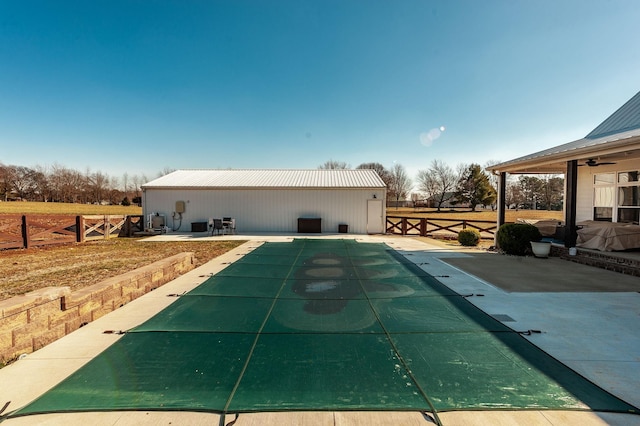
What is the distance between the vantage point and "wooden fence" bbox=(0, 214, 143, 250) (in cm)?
995

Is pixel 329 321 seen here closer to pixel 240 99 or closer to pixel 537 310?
pixel 537 310

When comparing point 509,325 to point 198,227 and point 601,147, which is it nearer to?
point 601,147

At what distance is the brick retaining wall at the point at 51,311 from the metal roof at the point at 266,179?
448 inches

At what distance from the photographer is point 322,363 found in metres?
2.66

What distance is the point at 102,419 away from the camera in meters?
1.97

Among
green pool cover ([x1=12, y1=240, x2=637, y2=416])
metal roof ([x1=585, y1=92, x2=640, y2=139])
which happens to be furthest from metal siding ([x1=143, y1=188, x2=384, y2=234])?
green pool cover ([x1=12, y1=240, x2=637, y2=416])

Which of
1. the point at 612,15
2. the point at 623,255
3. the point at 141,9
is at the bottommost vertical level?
the point at 623,255

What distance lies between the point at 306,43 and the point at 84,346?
42.4ft

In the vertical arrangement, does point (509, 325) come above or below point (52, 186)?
below

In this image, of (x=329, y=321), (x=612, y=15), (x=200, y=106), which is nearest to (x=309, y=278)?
(x=329, y=321)

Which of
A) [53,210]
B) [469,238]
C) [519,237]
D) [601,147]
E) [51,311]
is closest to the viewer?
[51,311]

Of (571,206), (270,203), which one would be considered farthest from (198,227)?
(571,206)

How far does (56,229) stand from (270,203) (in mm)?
9173

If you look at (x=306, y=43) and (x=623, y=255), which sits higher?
(x=306, y=43)
